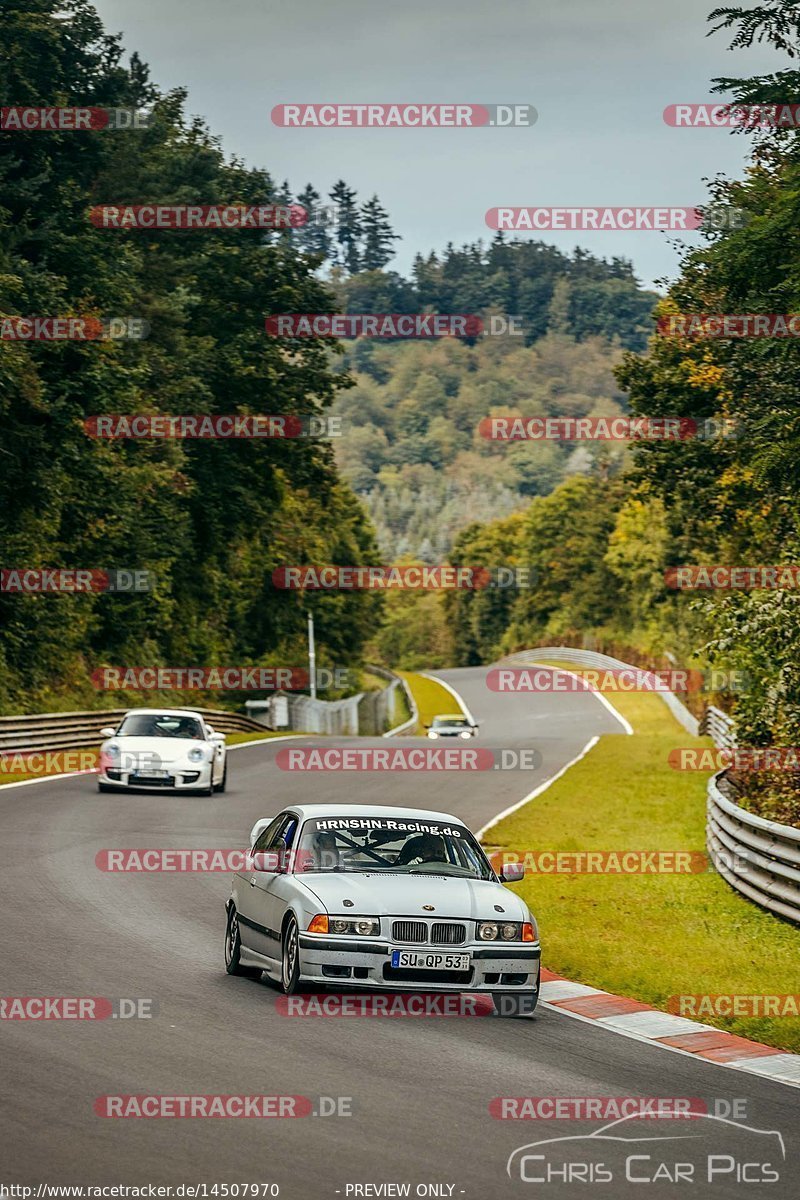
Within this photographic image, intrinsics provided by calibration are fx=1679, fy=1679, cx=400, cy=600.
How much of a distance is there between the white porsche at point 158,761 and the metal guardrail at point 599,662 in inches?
1295

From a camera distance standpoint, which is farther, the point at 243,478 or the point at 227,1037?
the point at 243,478

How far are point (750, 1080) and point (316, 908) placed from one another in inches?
123

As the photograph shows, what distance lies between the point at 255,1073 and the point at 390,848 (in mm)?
3656

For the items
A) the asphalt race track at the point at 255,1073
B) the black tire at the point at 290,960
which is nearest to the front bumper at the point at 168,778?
the asphalt race track at the point at 255,1073

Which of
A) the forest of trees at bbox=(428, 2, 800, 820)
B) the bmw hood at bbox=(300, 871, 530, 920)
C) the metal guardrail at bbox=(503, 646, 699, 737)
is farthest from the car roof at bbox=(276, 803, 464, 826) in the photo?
the metal guardrail at bbox=(503, 646, 699, 737)

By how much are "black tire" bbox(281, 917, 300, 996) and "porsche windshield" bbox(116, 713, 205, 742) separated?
18.0 m

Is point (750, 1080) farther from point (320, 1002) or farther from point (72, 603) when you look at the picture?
point (72, 603)

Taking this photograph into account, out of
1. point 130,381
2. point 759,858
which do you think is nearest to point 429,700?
point 130,381

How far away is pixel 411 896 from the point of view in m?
11.3

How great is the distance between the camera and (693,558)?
8656 centimetres

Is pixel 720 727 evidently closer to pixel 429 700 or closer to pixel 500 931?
pixel 500 931

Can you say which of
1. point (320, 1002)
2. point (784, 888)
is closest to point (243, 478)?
point (784, 888)

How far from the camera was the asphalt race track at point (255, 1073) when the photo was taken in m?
6.94

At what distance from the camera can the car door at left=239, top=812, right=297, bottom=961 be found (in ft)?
38.2
